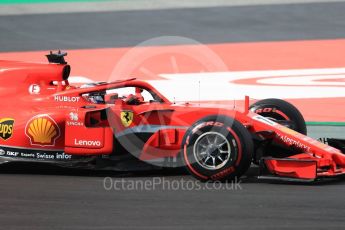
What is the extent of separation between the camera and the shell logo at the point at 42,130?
9.52m

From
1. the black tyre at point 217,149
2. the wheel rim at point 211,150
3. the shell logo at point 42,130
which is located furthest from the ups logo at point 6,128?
the wheel rim at point 211,150

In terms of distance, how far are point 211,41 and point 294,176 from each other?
1099 centimetres

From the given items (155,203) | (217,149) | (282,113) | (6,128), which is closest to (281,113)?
(282,113)

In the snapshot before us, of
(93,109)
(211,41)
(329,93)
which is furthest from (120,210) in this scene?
(211,41)

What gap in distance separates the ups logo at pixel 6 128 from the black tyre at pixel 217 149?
6.91 ft

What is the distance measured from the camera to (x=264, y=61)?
17.7 meters

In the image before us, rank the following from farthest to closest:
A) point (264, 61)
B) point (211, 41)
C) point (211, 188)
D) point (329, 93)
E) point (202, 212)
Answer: point (211, 41) < point (264, 61) < point (329, 93) < point (211, 188) < point (202, 212)

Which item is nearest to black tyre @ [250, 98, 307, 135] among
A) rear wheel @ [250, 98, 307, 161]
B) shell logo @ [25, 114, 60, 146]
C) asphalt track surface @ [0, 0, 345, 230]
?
rear wheel @ [250, 98, 307, 161]

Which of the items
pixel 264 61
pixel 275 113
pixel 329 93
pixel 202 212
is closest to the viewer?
pixel 202 212

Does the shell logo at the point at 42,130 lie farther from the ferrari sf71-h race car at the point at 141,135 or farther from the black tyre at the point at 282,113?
the black tyre at the point at 282,113

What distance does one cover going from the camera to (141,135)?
945 cm

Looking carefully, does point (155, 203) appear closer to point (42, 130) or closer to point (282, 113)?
point (42, 130)

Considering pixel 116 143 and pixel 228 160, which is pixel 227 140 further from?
pixel 116 143

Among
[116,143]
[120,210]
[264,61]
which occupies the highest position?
[264,61]
